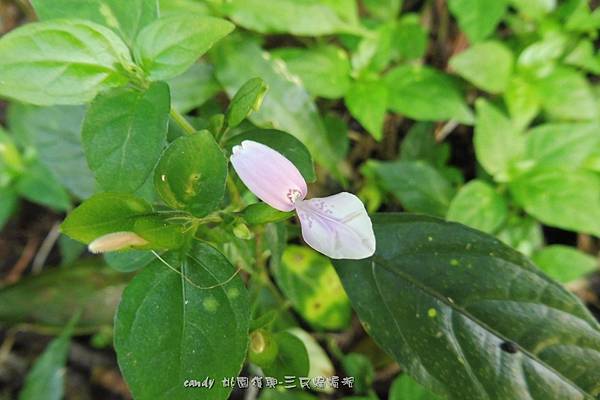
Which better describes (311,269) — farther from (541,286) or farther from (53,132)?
(53,132)

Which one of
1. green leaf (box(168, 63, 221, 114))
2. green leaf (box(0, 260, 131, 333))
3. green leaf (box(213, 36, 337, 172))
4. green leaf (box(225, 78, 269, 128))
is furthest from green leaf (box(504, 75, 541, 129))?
green leaf (box(0, 260, 131, 333))

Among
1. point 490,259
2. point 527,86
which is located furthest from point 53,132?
point 527,86

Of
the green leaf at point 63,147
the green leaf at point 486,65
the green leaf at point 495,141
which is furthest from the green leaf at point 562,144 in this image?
the green leaf at point 63,147

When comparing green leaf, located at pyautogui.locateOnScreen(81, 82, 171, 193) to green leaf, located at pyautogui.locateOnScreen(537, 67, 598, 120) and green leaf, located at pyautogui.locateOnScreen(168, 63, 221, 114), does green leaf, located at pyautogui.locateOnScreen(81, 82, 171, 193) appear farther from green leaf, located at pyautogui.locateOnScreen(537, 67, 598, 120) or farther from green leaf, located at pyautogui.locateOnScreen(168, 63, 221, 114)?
green leaf, located at pyautogui.locateOnScreen(537, 67, 598, 120)

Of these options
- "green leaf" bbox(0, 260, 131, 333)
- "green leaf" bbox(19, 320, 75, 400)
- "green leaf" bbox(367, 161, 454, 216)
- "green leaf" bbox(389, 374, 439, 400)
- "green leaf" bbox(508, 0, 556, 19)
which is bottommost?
"green leaf" bbox(19, 320, 75, 400)

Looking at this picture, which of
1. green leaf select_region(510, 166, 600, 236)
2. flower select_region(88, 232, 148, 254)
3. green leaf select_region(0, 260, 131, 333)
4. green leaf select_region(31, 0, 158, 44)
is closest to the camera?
flower select_region(88, 232, 148, 254)

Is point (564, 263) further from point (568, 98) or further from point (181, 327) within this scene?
point (181, 327)

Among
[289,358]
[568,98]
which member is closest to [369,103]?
[568,98]
